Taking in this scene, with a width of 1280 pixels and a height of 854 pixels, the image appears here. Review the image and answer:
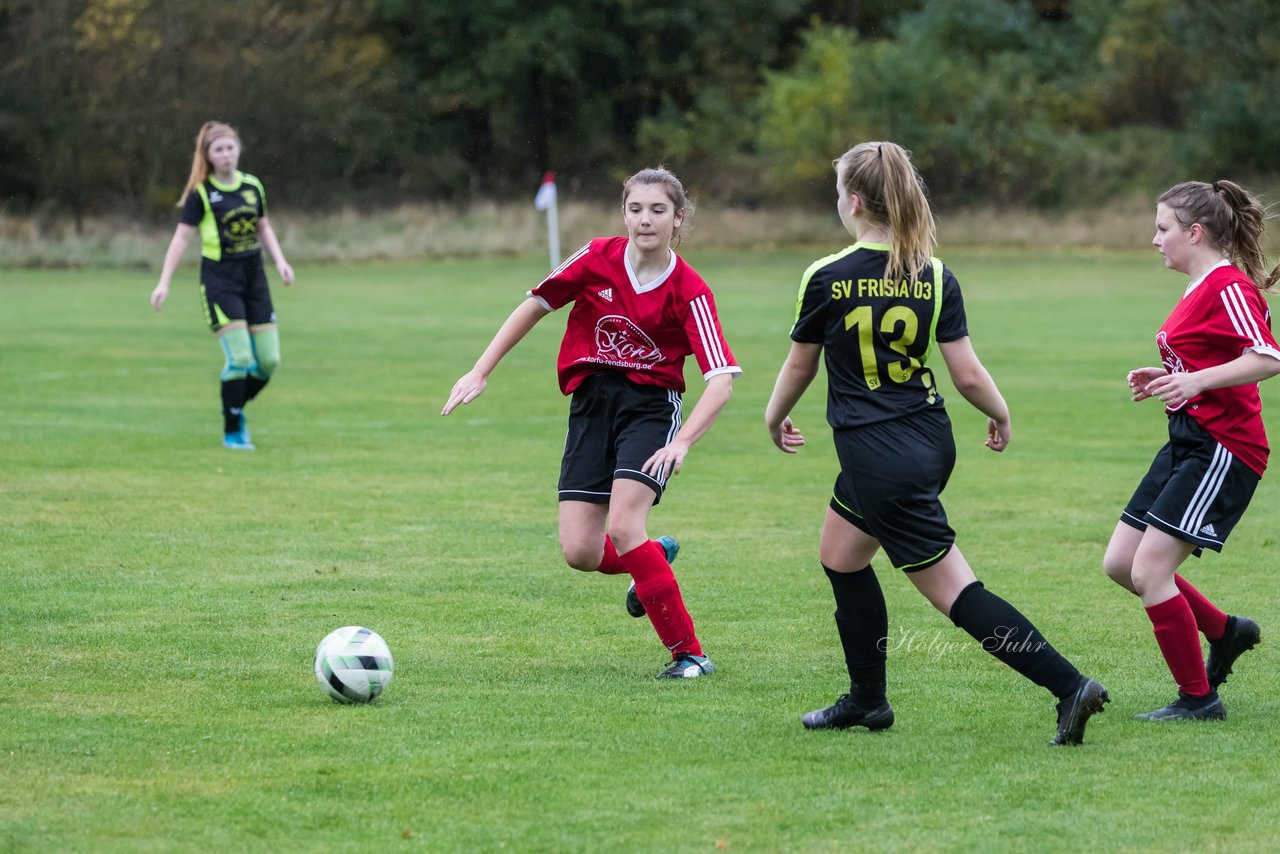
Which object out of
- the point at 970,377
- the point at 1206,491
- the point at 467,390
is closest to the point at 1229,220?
the point at 1206,491

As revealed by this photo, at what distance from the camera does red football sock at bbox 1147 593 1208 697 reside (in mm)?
5293

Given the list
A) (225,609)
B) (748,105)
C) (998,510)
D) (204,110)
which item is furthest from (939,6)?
(225,609)

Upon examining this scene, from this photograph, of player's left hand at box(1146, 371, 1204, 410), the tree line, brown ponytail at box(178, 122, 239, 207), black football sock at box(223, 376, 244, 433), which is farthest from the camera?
the tree line

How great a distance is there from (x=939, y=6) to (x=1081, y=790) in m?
52.0

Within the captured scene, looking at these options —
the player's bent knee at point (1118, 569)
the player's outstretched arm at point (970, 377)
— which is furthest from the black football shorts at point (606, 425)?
the player's bent knee at point (1118, 569)

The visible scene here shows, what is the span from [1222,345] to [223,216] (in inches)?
327

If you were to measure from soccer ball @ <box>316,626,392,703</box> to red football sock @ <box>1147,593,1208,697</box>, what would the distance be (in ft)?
7.81

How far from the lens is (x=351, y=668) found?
5430 millimetres

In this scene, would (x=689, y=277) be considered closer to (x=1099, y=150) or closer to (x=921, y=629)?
(x=921, y=629)

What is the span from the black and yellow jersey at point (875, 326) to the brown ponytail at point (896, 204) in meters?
0.04

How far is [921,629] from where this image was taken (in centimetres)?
677

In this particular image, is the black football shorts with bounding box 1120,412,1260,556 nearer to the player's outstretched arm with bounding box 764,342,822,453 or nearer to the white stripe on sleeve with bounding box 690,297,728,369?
the player's outstretched arm with bounding box 764,342,822,453

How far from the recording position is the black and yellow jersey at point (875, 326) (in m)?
4.86

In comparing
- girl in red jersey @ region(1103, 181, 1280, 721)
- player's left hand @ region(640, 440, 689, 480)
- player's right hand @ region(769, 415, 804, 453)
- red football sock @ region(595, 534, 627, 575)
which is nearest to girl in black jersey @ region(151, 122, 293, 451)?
red football sock @ region(595, 534, 627, 575)
